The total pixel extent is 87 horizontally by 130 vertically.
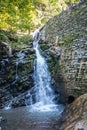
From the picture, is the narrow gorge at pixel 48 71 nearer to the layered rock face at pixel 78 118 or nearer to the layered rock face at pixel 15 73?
the layered rock face at pixel 15 73

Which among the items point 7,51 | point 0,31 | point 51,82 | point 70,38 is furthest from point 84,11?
point 0,31

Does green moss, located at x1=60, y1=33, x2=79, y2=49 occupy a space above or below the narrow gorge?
above

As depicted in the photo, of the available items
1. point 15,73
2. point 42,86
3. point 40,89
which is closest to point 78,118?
point 40,89

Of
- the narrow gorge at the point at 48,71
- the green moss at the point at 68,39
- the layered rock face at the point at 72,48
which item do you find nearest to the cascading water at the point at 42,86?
the narrow gorge at the point at 48,71

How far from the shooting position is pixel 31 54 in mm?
11633

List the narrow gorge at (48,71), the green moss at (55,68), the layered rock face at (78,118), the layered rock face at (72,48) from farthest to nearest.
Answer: the green moss at (55,68) < the layered rock face at (72,48) < the narrow gorge at (48,71) < the layered rock face at (78,118)

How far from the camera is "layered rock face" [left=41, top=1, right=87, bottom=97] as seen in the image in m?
8.77

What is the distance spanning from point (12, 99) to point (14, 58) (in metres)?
2.20

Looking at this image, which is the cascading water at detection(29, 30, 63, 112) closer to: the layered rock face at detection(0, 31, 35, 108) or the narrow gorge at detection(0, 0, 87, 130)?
the narrow gorge at detection(0, 0, 87, 130)

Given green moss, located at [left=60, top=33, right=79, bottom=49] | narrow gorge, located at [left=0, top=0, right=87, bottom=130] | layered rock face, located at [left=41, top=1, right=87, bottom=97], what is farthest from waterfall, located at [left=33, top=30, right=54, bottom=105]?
green moss, located at [left=60, top=33, right=79, bottom=49]

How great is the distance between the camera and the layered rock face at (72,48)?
8773 mm

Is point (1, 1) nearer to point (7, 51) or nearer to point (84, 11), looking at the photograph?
point (84, 11)

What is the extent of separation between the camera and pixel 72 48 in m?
9.59

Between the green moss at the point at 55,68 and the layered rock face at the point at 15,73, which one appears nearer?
the layered rock face at the point at 15,73
